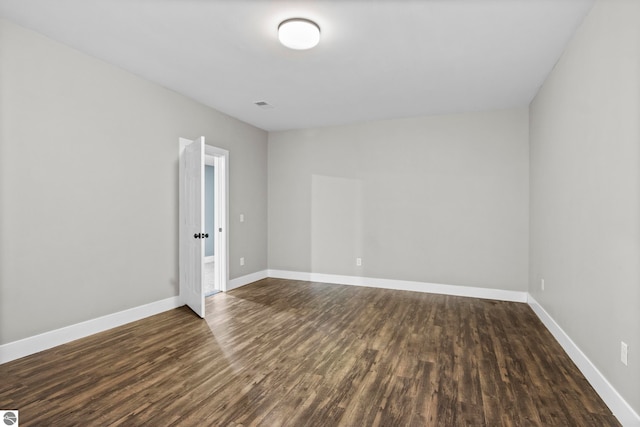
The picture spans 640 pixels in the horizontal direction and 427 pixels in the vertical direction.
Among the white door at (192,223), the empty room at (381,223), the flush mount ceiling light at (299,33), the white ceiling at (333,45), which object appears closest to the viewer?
the empty room at (381,223)

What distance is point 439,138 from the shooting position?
5.09 m

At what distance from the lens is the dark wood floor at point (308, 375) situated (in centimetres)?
200

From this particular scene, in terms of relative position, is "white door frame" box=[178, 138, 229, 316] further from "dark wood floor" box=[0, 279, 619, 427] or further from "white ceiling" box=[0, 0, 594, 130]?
"dark wood floor" box=[0, 279, 619, 427]

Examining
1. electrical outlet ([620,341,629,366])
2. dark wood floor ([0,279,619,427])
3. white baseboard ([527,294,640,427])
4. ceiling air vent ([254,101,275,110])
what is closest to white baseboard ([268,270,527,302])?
dark wood floor ([0,279,619,427])

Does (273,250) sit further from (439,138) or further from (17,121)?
(17,121)

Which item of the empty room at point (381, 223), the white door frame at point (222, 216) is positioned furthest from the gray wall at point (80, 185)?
the white door frame at point (222, 216)

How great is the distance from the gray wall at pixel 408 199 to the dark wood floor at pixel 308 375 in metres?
1.22

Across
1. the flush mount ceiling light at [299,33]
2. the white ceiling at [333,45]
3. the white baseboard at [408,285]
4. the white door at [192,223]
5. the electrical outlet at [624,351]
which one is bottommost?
the white baseboard at [408,285]

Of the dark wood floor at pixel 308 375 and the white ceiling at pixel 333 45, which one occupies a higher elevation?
the white ceiling at pixel 333 45

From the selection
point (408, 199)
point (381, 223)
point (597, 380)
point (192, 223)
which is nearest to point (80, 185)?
point (192, 223)

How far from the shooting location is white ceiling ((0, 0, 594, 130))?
242cm

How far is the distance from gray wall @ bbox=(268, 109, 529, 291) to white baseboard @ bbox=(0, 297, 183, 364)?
2631 millimetres

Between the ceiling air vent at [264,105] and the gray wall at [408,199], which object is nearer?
the ceiling air vent at [264,105]

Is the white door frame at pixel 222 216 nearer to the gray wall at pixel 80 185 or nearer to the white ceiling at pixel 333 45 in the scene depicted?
the gray wall at pixel 80 185
